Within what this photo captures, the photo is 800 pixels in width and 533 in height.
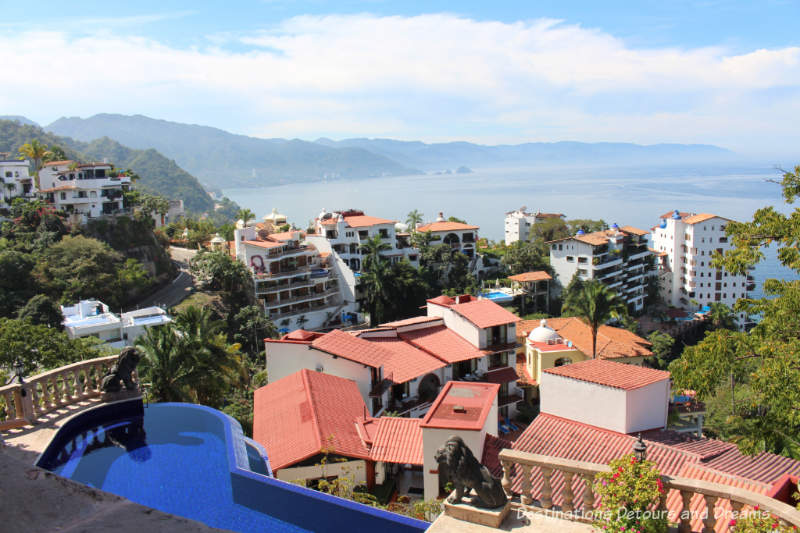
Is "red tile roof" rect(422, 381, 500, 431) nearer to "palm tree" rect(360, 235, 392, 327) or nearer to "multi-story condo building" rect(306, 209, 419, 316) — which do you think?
"palm tree" rect(360, 235, 392, 327)

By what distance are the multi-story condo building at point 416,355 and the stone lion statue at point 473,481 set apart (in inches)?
624

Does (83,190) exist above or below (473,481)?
above

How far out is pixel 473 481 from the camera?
6.46 metres

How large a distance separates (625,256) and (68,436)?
6787cm

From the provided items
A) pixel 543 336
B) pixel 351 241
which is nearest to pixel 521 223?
pixel 351 241

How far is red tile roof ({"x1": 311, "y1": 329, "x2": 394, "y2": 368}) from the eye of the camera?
2252cm

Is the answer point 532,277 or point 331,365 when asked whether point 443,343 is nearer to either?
point 331,365

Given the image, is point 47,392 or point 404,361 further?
point 404,361

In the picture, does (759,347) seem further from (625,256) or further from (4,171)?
(4,171)

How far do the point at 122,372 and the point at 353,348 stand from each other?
12.7 metres

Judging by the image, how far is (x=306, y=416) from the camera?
17453mm

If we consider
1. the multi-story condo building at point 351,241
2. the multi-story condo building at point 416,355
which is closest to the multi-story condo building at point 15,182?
the multi-story condo building at point 351,241

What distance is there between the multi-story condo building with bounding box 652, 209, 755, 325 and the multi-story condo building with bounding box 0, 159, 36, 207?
7285 cm

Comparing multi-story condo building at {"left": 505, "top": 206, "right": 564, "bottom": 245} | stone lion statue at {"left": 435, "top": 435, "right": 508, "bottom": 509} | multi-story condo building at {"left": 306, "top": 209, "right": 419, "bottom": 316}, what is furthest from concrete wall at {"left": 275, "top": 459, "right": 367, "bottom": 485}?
multi-story condo building at {"left": 505, "top": 206, "right": 564, "bottom": 245}
